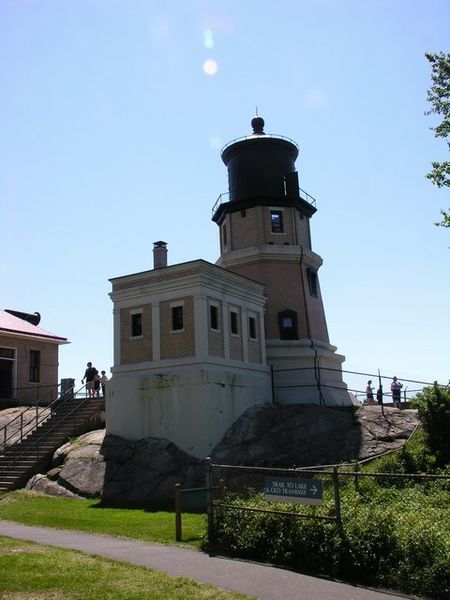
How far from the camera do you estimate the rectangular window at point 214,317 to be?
26328mm

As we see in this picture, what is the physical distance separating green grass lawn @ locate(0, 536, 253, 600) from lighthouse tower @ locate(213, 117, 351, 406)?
2029cm

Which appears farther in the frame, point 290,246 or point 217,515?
point 290,246

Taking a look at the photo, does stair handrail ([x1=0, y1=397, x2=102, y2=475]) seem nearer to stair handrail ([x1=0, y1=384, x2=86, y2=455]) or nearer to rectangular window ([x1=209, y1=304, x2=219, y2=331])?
stair handrail ([x1=0, y1=384, x2=86, y2=455])

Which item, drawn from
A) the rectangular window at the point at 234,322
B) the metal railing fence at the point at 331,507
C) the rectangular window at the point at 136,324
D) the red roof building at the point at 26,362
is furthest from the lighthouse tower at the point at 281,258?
the metal railing fence at the point at 331,507

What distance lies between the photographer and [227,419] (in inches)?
1003

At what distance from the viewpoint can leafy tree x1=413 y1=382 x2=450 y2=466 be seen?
20.3 metres

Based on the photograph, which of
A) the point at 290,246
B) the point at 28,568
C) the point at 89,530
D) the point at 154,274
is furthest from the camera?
the point at 290,246

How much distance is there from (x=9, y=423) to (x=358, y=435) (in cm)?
1573

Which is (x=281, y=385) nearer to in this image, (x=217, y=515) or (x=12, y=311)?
(x=217, y=515)

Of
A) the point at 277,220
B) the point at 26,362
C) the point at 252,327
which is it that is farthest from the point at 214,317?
the point at 26,362

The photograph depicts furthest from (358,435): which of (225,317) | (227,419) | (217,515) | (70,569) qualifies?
(70,569)

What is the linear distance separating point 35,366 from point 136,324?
41.4ft

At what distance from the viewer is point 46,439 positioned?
2656 cm

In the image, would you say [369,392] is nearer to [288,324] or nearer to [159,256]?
[288,324]
